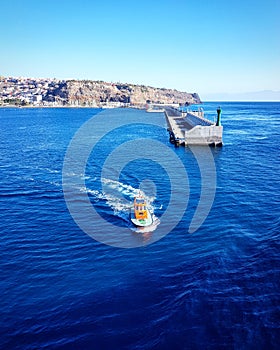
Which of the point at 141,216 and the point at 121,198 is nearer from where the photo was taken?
the point at 141,216

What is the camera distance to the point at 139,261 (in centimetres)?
2738

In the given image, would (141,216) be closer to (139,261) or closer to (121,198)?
(139,261)

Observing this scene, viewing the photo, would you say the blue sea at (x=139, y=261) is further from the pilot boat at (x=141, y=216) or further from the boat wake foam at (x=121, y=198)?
the pilot boat at (x=141, y=216)

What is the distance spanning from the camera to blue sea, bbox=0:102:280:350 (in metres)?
19.7

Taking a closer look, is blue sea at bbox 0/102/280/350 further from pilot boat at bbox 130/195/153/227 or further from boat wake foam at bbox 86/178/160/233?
pilot boat at bbox 130/195/153/227

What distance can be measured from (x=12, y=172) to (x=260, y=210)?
135 feet

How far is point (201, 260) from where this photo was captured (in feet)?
89.7

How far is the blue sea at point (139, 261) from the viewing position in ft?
64.7

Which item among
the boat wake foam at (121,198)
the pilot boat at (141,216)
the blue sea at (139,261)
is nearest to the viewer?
the blue sea at (139,261)

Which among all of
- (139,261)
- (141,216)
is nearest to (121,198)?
(141,216)

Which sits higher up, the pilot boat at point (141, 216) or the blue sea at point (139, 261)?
the pilot boat at point (141, 216)

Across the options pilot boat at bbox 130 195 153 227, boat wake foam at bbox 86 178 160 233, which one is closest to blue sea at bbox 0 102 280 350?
boat wake foam at bbox 86 178 160 233

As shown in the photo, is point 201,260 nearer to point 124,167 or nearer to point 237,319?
point 237,319

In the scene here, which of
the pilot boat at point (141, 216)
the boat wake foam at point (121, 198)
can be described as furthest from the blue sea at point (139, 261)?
the pilot boat at point (141, 216)
